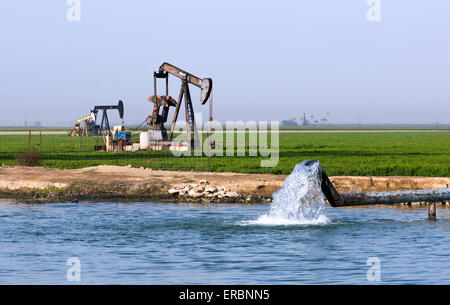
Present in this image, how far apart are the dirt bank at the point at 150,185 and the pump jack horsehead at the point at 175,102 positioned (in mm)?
18713

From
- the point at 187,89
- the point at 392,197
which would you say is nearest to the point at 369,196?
the point at 392,197

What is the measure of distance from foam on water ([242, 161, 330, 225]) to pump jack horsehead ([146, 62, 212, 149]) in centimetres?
2976

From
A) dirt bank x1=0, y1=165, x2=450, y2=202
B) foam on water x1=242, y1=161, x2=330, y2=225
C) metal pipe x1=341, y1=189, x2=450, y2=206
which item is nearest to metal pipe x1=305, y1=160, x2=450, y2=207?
metal pipe x1=341, y1=189, x2=450, y2=206

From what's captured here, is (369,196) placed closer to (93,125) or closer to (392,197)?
(392,197)

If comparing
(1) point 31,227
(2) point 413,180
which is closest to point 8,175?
(1) point 31,227

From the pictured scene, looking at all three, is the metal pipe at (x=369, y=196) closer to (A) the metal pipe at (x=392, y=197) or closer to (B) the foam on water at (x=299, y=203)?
(A) the metal pipe at (x=392, y=197)

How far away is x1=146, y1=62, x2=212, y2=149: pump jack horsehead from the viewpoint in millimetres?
51184

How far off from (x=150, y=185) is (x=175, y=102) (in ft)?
82.5

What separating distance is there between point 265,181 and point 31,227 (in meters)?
11.5

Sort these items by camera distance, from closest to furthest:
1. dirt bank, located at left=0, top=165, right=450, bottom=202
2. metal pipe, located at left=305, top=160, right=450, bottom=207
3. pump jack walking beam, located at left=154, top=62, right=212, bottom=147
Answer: metal pipe, located at left=305, top=160, right=450, bottom=207, dirt bank, located at left=0, top=165, right=450, bottom=202, pump jack walking beam, located at left=154, top=62, right=212, bottom=147

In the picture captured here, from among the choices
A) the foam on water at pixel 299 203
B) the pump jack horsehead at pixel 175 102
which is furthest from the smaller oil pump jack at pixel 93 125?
the foam on water at pixel 299 203

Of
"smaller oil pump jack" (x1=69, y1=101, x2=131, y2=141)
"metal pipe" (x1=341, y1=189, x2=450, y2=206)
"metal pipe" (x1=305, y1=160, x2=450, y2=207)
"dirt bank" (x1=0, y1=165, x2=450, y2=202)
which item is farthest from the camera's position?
"smaller oil pump jack" (x1=69, y1=101, x2=131, y2=141)

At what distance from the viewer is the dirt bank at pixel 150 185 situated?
93.2ft

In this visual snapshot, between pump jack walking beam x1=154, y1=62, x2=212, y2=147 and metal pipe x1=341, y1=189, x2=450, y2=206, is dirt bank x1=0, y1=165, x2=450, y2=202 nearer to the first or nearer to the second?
metal pipe x1=341, y1=189, x2=450, y2=206
